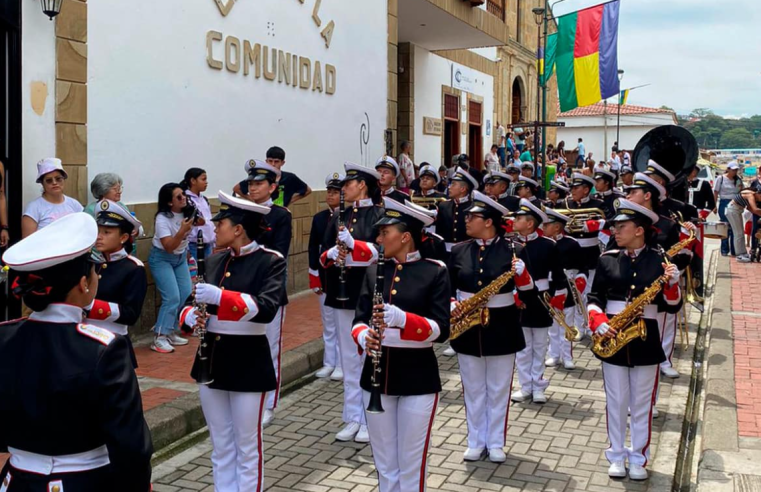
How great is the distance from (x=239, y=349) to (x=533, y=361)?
3.73m

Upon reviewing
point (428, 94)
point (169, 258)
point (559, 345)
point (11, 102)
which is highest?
point (428, 94)

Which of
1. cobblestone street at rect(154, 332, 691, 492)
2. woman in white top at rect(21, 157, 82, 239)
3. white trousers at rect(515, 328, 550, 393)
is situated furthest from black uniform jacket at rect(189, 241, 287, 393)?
white trousers at rect(515, 328, 550, 393)

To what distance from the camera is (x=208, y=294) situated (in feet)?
14.8

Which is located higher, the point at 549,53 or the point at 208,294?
the point at 549,53

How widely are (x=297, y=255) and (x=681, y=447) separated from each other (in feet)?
23.2

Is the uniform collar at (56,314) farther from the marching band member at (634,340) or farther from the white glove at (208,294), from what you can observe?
the marching band member at (634,340)

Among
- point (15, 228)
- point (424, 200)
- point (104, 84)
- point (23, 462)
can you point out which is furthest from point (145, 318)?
point (23, 462)

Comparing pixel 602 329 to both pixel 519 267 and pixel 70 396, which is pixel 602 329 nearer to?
pixel 519 267

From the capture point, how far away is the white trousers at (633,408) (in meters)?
5.88

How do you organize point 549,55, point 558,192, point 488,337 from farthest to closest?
point 549,55 → point 558,192 → point 488,337

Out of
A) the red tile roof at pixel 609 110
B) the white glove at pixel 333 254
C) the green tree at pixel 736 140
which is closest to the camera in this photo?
the white glove at pixel 333 254

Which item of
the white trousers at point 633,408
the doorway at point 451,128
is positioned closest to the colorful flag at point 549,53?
the doorway at point 451,128

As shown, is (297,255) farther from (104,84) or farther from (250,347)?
(250,347)

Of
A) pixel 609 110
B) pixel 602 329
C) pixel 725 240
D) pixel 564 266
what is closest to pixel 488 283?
pixel 602 329
